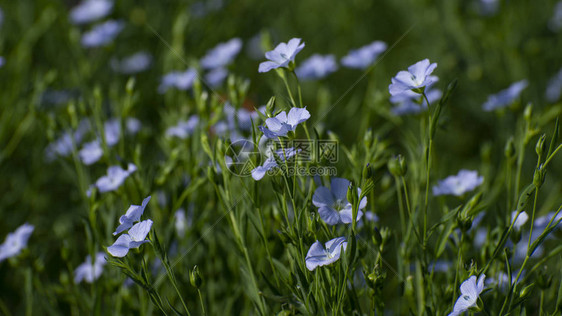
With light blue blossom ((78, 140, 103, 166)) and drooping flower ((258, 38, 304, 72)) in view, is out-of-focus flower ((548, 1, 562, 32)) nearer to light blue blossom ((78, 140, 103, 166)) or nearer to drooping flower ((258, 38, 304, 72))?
A: drooping flower ((258, 38, 304, 72))

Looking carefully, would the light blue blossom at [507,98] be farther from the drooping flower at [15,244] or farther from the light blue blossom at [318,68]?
the drooping flower at [15,244]

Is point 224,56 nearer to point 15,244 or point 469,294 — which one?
point 15,244

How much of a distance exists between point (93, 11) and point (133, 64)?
0.34m

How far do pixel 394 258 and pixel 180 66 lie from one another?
129 cm

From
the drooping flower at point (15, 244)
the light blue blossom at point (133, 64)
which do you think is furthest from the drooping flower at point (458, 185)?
the light blue blossom at point (133, 64)

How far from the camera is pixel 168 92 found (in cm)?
229

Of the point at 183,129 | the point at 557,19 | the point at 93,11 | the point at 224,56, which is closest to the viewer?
the point at 183,129

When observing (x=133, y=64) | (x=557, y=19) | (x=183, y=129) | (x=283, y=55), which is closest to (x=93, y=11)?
(x=133, y=64)

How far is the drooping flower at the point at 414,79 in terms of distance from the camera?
114cm

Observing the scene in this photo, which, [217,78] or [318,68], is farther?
[217,78]

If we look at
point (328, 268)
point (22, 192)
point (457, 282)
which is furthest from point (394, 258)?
point (22, 192)

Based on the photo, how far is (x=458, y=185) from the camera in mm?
Result: 1507

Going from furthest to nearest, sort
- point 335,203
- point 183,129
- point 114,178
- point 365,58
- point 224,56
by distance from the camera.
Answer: point 224,56 → point 365,58 → point 183,129 → point 114,178 → point 335,203

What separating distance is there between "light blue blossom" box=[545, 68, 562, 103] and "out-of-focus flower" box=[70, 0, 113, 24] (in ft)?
7.49
